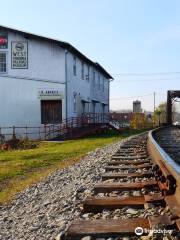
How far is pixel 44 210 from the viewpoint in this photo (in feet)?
20.3

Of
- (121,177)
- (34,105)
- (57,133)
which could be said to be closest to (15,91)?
(34,105)

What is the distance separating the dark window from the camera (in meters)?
35.8

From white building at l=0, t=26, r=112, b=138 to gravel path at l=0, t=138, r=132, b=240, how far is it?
26.9m

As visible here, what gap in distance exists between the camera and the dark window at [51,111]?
35.8 meters

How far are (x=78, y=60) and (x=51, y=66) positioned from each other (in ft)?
15.9

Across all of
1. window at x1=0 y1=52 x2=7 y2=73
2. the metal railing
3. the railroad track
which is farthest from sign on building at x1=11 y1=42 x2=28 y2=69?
the railroad track

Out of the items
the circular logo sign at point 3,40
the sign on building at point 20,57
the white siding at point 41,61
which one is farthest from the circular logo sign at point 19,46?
the circular logo sign at point 3,40

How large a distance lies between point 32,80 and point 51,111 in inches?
109

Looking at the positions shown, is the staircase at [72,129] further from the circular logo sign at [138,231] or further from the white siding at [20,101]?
the circular logo sign at [138,231]

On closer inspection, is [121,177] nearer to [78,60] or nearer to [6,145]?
[6,145]

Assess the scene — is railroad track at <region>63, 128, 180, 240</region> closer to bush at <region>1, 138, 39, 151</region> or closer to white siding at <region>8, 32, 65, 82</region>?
bush at <region>1, 138, 39, 151</region>

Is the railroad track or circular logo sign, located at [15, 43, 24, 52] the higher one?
circular logo sign, located at [15, 43, 24, 52]

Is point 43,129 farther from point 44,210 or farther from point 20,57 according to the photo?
point 44,210

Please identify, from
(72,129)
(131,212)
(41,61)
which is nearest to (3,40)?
(41,61)
